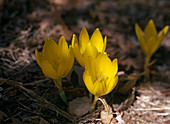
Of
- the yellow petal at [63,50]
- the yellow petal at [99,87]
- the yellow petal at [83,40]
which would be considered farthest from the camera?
the yellow petal at [83,40]

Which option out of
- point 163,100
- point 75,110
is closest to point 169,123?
point 163,100

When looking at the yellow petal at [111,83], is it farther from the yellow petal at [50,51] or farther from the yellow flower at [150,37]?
the yellow flower at [150,37]

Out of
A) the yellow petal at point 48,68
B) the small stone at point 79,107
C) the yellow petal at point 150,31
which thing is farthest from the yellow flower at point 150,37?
the yellow petal at point 48,68

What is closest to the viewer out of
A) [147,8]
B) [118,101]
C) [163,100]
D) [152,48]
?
[118,101]

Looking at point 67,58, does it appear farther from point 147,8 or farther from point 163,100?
point 147,8

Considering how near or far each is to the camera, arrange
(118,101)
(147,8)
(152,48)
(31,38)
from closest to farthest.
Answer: (118,101) → (152,48) → (31,38) → (147,8)

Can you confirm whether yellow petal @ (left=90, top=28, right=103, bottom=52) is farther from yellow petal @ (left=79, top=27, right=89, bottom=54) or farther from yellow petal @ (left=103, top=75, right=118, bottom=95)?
yellow petal @ (left=103, top=75, right=118, bottom=95)
